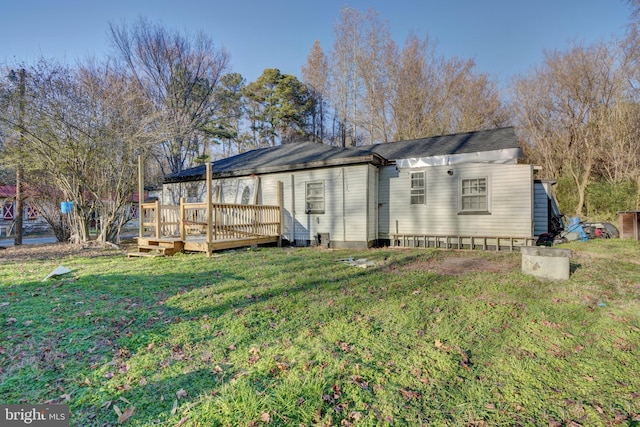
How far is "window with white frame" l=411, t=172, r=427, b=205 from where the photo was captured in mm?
9477

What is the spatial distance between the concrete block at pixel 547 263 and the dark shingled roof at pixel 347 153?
14.8 feet

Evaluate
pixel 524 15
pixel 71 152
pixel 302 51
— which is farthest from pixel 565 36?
pixel 71 152

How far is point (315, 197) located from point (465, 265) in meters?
5.07

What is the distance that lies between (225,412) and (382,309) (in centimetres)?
235

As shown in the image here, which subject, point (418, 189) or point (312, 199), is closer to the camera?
point (418, 189)

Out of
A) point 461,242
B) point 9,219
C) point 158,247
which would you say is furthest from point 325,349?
point 9,219

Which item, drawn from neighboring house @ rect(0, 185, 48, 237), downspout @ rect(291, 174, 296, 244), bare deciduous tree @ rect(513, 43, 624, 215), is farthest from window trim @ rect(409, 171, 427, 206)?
neighboring house @ rect(0, 185, 48, 237)

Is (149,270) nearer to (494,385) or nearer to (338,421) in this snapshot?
(338,421)

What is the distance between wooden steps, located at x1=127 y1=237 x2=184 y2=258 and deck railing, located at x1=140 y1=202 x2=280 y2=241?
207 mm

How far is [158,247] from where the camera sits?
25.7 feet

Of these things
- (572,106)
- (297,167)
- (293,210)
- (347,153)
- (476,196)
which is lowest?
(293,210)

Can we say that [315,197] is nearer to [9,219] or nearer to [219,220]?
[219,220]

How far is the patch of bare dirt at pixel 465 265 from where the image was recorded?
19.4 ft

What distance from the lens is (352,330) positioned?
3227mm
